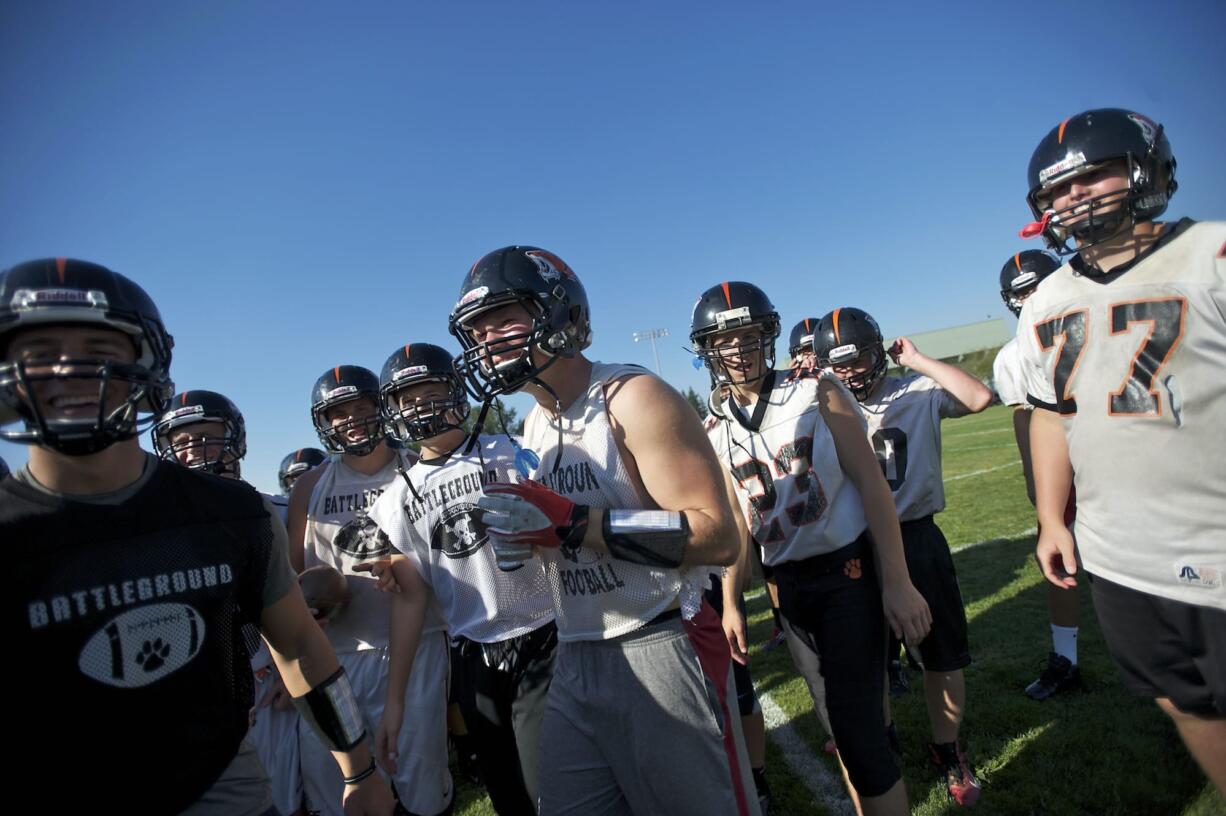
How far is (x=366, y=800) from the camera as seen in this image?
7.43ft

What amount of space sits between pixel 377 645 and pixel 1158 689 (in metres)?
3.74

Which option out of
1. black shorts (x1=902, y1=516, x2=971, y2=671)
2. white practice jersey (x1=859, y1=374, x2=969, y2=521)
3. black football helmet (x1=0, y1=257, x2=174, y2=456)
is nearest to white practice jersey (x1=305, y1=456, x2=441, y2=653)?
black football helmet (x1=0, y1=257, x2=174, y2=456)

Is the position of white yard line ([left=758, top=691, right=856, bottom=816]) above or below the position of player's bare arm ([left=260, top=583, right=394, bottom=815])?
below

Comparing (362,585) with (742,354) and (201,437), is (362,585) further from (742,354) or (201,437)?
(742,354)

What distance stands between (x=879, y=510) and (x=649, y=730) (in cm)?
159

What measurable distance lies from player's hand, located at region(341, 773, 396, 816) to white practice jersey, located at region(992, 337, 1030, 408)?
10.7 feet

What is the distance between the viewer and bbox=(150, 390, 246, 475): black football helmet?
4180 millimetres

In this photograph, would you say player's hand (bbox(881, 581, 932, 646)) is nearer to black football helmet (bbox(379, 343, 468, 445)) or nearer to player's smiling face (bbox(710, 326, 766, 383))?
player's smiling face (bbox(710, 326, 766, 383))

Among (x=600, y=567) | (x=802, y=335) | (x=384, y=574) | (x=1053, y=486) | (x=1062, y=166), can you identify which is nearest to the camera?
(x=600, y=567)

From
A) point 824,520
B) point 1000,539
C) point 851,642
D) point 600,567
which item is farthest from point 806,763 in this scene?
point 1000,539

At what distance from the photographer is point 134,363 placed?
1785mm

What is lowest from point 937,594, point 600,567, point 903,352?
point 937,594

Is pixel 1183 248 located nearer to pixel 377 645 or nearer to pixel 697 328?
pixel 697 328

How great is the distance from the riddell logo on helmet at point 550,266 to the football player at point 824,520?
1.14 metres
